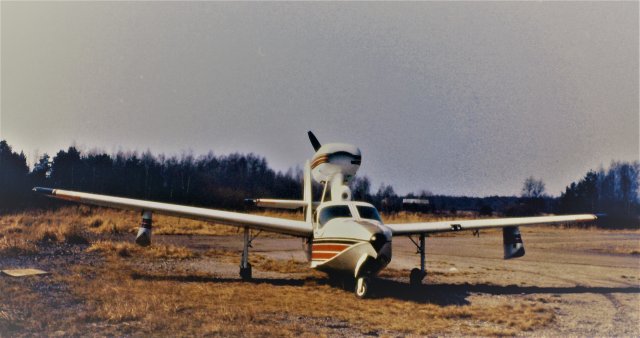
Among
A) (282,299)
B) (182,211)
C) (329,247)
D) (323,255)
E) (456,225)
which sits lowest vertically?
(282,299)

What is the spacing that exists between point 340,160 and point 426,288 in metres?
4.96

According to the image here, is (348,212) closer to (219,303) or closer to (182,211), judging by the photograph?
(219,303)

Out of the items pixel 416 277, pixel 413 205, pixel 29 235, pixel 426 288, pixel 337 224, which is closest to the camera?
pixel 337 224

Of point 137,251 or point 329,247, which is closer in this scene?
point 329,247

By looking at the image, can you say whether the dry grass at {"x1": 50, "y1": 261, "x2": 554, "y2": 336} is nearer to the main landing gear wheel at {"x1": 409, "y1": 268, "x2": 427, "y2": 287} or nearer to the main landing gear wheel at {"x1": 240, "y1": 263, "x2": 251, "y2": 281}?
the main landing gear wheel at {"x1": 240, "y1": 263, "x2": 251, "y2": 281}

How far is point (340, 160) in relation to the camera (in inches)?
602

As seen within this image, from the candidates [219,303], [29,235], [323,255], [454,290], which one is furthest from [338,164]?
[29,235]

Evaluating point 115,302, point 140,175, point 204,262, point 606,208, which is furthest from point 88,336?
point 606,208

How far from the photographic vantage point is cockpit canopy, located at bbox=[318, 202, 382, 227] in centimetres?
1268

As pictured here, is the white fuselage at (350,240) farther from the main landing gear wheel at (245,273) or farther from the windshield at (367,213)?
the main landing gear wheel at (245,273)

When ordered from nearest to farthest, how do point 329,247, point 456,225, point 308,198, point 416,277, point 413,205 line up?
point 329,247, point 416,277, point 456,225, point 308,198, point 413,205

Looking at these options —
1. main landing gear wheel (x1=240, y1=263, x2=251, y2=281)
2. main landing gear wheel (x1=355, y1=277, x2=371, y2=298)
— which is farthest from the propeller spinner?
main landing gear wheel (x1=355, y1=277, x2=371, y2=298)

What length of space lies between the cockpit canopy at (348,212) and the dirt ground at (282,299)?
82.6 inches

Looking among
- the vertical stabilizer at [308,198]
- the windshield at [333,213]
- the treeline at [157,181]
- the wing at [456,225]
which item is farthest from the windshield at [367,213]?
the treeline at [157,181]
